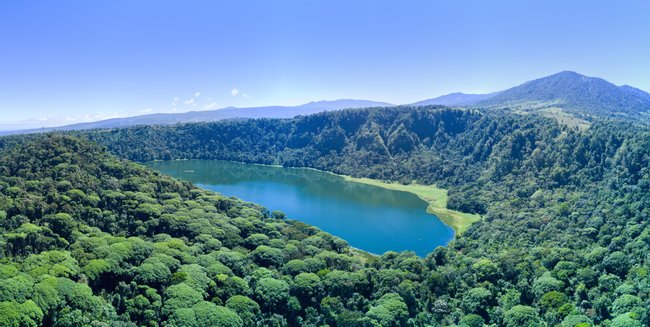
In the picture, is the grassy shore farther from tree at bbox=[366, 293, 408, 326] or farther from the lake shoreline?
tree at bbox=[366, 293, 408, 326]

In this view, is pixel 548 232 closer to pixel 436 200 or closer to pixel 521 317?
pixel 521 317

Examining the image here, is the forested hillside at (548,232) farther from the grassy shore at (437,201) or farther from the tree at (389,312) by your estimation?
the tree at (389,312)

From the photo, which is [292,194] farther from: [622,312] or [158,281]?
[622,312]

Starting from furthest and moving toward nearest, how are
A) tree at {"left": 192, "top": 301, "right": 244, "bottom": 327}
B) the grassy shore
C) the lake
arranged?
1. the grassy shore
2. the lake
3. tree at {"left": 192, "top": 301, "right": 244, "bottom": 327}

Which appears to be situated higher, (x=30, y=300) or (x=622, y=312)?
(x=30, y=300)

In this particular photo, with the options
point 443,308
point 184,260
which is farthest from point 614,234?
point 184,260

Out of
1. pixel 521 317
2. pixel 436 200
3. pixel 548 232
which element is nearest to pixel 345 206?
pixel 436 200

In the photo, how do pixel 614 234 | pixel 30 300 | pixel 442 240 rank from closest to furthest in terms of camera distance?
pixel 30 300 < pixel 614 234 < pixel 442 240

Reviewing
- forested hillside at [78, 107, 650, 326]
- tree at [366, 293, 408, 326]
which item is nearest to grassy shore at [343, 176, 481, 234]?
forested hillside at [78, 107, 650, 326]
